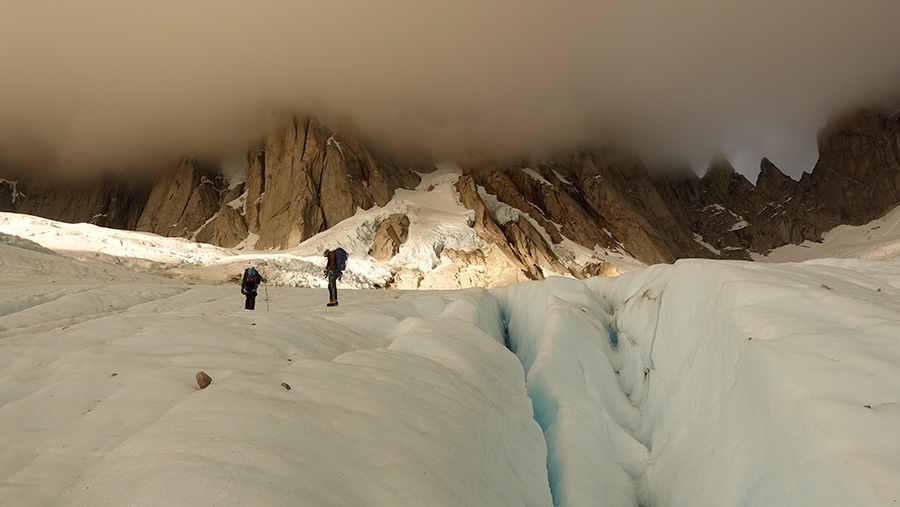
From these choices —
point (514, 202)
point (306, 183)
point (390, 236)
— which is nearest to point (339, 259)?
point (390, 236)

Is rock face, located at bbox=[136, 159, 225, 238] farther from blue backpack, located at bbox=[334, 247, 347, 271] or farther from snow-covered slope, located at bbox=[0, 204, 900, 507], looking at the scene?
snow-covered slope, located at bbox=[0, 204, 900, 507]

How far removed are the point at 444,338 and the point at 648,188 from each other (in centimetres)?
12492

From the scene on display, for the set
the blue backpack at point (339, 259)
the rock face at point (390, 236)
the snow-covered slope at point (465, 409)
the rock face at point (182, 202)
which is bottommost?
the snow-covered slope at point (465, 409)

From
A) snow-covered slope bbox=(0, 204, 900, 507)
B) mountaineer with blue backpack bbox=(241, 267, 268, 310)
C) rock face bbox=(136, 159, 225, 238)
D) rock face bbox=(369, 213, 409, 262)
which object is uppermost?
rock face bbox=(136, 159, 225, 238)

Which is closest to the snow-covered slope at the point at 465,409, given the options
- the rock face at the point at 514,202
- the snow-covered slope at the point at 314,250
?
the snow-covered slope at the point at 314,250

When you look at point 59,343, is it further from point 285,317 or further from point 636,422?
point 636,422

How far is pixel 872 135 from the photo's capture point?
397 feet

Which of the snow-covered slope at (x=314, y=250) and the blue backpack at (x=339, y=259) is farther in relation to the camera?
the snow-covered slope at (x=314, y=250)

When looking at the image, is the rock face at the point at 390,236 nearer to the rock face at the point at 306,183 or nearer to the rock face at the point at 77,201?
the rock face at the point at 306,183

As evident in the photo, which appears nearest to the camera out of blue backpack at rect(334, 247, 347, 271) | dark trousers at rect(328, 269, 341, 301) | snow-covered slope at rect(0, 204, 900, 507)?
snow-covered slope at rect(0, 204, 900, 507)

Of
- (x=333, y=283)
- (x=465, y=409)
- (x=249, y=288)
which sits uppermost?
(x=333, y=283)

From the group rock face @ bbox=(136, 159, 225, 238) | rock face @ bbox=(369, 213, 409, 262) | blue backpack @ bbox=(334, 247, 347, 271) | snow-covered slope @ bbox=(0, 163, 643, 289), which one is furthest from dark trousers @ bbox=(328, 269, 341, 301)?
rock face @ bbox=(136, 159, 225, 238)

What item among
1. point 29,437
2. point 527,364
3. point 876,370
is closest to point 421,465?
point 29,437

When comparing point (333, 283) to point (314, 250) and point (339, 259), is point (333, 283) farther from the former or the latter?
point (314, 250)
